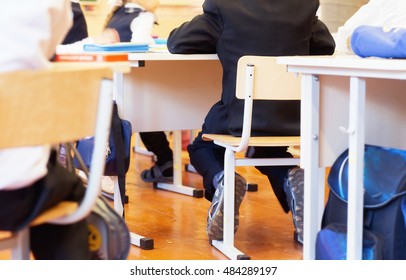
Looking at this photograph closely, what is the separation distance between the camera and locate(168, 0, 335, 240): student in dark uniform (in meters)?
2.77

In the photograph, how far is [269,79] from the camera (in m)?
2.56

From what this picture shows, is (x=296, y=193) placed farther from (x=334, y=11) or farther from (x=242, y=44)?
(x=334, y=11)

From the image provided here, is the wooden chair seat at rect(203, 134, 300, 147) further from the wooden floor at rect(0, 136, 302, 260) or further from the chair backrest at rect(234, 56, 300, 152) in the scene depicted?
the wooden floor at rect(0, 136, 302, 260)

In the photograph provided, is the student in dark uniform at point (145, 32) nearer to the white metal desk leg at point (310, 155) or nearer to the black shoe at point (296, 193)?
the black shoe at point (296, 193)

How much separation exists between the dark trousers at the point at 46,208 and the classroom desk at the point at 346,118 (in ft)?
2.24

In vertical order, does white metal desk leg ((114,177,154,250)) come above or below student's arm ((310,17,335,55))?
below

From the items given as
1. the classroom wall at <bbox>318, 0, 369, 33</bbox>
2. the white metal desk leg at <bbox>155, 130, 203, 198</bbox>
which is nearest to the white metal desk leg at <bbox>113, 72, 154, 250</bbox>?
the white metal desk leg at <bbox>155, 130, 203, 198</bbox>

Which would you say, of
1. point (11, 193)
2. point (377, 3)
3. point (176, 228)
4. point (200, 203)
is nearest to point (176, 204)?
point (200, 203)

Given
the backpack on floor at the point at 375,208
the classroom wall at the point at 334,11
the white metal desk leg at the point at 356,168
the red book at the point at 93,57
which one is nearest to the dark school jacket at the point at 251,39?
the backpack on floor at the point at 375,208

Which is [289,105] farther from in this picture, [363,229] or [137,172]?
[137,172]

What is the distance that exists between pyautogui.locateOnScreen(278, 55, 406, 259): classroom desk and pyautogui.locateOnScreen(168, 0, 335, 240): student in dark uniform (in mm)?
612

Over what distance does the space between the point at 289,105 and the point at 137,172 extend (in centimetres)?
175

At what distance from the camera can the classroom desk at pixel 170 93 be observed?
3.18m
